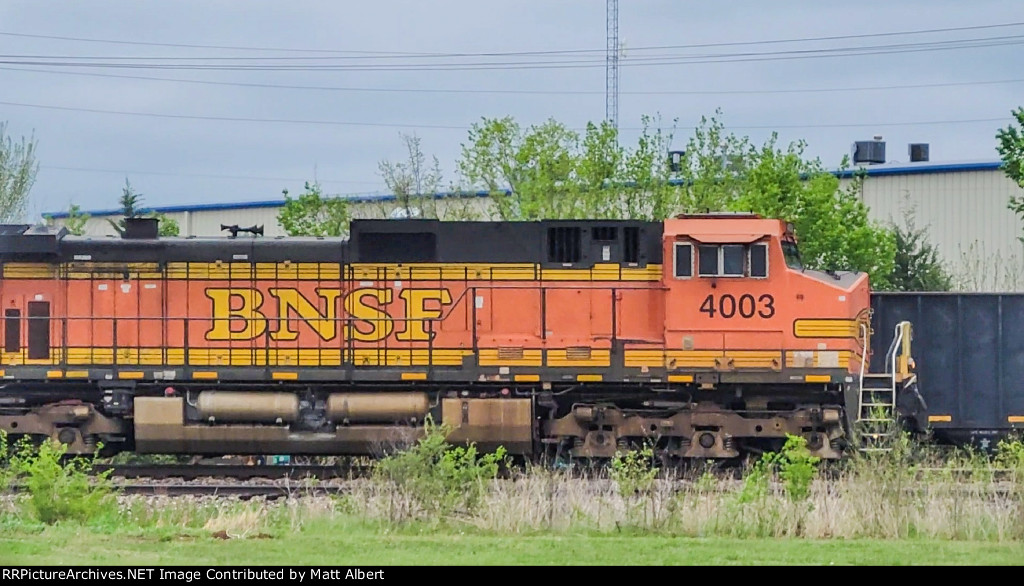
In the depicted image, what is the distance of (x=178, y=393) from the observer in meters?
17.3

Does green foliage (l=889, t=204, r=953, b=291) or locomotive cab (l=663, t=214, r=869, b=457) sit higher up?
green foliage (l=889, t=204, r=953, b=291)

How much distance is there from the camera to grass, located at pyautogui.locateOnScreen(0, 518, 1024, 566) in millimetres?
9516

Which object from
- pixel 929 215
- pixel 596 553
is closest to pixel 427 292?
pixel 596 553

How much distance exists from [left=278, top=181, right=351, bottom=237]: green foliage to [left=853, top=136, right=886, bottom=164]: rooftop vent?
20364 mm

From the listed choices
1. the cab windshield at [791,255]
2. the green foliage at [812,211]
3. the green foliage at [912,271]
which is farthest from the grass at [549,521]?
the green foliage at [912,271]

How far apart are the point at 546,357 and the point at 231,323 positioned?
4003 millimetres

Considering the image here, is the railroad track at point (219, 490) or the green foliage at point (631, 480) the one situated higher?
the green foliage at point (631, 480)

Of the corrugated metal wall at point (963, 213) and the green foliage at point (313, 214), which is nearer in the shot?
the green foliage at point (313, 214)

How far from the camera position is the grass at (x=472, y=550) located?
952 centimetres

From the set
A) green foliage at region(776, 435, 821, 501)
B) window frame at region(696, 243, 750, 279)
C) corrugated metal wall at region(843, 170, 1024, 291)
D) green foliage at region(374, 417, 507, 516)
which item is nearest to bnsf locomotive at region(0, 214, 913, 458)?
window frame at region(696, 243, 750, 279)

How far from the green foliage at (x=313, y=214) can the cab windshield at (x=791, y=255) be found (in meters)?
15.5

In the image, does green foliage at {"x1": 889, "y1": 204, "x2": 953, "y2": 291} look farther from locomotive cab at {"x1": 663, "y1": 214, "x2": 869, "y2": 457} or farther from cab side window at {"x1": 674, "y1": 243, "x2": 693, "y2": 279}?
cab side window at {"x1": 674, "y1": 243, "x2": 693, "y2": 279}

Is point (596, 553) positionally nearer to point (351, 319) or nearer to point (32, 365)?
point (351, 319)

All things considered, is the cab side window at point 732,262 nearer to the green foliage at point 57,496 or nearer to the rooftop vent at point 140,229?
the rooftop vent at point 140,229
